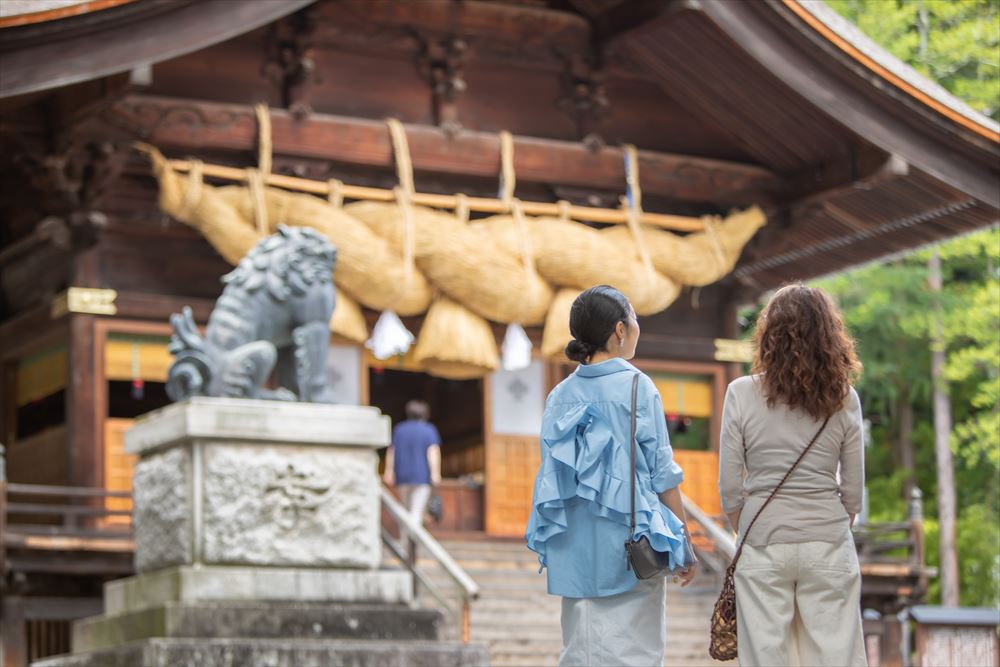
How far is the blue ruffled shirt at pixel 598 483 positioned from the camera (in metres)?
6.54

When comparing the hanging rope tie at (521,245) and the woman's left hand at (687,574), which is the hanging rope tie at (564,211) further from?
the woman's left hand at (687,574)

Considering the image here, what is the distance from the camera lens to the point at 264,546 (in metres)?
11.1

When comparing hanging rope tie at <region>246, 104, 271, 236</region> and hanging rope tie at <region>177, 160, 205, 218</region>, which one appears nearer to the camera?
hanging rope tie at <region>177, 160, 205, 218</region>

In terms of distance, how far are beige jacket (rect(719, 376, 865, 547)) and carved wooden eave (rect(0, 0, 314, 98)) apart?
8111mm

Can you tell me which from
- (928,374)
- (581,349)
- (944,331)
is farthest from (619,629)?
(928,374)

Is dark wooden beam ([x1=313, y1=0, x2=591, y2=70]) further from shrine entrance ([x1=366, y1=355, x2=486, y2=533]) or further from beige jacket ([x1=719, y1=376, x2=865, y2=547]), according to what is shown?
beige jacket ([x1=719, y1=376, x2=865, y2=547])

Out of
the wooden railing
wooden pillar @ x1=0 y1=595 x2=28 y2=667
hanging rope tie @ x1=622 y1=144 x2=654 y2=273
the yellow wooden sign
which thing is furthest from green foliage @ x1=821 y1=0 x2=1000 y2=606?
wooden pillar @ x1=0 y1=595 x2=28 y2=667

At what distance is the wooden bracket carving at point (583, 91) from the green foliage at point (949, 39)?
779cm

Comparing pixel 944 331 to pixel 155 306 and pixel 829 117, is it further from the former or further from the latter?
pixel 155 306

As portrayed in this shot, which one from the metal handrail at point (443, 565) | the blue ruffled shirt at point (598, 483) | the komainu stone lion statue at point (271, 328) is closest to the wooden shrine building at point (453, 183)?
the metal handrail at point (443, 565)

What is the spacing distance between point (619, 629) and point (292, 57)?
10.6 m

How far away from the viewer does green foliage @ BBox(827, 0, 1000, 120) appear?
78.9 ft

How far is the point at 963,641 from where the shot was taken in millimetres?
11156

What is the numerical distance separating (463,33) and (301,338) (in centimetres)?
613
